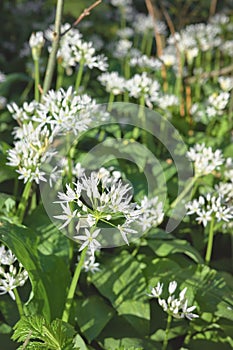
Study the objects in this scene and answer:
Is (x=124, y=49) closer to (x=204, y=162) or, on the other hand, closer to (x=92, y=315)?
(x=204, y=162)

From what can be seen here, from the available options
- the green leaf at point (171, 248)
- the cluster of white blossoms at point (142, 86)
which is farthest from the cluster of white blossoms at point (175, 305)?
the cluster of white blossoms at point (142, 86)

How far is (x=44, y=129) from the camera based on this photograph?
1305mm

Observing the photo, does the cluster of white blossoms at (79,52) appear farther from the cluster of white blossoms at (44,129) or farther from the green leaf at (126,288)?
the green leaf at (126,288)

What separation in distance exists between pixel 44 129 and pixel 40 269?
0.34 meters

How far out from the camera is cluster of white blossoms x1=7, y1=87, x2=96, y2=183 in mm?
1294

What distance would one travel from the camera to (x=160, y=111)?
2182 millimetres

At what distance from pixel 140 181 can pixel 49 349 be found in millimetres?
732

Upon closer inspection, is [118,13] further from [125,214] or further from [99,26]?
[125,214]

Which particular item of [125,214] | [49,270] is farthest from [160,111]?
[125,214]

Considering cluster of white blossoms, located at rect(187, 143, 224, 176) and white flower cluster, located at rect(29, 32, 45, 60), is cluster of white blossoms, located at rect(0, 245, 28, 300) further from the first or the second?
white flower cluster, located at rect(29, 32, 45, 60)

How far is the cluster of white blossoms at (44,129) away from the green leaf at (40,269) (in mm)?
139

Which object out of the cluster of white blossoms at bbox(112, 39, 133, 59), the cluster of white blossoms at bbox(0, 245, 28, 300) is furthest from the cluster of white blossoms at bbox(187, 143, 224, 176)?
the cluster of white blossoms at bbox(112, 39, 133, 59)

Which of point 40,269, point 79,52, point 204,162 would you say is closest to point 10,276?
point 40,269

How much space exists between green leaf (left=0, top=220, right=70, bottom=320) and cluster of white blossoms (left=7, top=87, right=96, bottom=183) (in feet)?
0.46
